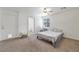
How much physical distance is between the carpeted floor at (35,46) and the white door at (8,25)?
119 mm

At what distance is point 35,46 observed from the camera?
1.62m

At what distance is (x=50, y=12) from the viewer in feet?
5.41

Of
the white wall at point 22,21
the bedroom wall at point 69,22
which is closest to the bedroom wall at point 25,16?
the white wall at point 22,21

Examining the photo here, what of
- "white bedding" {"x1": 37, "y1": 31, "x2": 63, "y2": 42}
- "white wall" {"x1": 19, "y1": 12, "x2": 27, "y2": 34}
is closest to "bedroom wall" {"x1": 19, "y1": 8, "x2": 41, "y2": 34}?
"white wall" {"x1": 19, "y1": 12, "x2": 27, "y2": 34}

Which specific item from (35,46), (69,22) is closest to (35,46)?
(35,46)

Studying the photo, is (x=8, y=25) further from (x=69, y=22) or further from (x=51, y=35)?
(x=69, y=22)

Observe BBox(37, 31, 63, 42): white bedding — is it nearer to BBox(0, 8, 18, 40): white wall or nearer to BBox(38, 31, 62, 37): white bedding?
BBox(38, 31, 62, 37): white bedding

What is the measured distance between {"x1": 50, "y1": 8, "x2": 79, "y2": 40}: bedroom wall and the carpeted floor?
13 cm

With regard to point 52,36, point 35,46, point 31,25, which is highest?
point 31,25

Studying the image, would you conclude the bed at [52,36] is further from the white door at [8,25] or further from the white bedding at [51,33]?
the white door at [8,25]

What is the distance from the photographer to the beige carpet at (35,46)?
1.60 m
